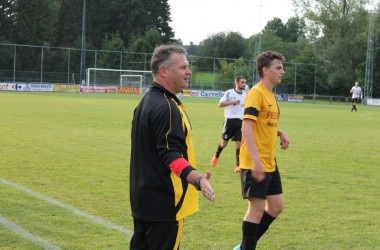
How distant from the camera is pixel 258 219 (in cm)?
540

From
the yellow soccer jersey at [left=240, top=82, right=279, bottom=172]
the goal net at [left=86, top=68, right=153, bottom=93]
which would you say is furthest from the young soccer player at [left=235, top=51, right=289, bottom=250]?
the goal net at [left=86, top=68, right=153, bottom=93]

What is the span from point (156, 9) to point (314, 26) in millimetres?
26721

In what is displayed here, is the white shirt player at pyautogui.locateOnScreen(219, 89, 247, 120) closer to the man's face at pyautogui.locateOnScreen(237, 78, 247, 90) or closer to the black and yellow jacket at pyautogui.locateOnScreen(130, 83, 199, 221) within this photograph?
the man's face at pyautogui.locateOnScreen(237, 78, 247, 90)

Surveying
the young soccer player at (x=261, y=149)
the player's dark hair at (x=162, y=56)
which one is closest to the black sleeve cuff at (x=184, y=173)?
the player's dark hair at (x=162, y=56)

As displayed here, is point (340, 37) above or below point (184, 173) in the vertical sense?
above

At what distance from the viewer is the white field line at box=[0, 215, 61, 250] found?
220 inches

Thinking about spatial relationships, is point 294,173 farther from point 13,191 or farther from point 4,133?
point 4,133

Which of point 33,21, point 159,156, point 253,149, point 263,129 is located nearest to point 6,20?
point 33,21

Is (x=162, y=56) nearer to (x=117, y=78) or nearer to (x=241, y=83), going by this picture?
(x=241, y=83)

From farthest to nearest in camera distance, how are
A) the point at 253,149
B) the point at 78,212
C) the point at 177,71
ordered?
the point at 78,212 < the point at 253,149 < the point at 177,71

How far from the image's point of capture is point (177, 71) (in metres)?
3.64

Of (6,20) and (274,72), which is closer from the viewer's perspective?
(274,72)

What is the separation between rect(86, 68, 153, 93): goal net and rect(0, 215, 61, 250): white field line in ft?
157

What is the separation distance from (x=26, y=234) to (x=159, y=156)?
2.99 meters
